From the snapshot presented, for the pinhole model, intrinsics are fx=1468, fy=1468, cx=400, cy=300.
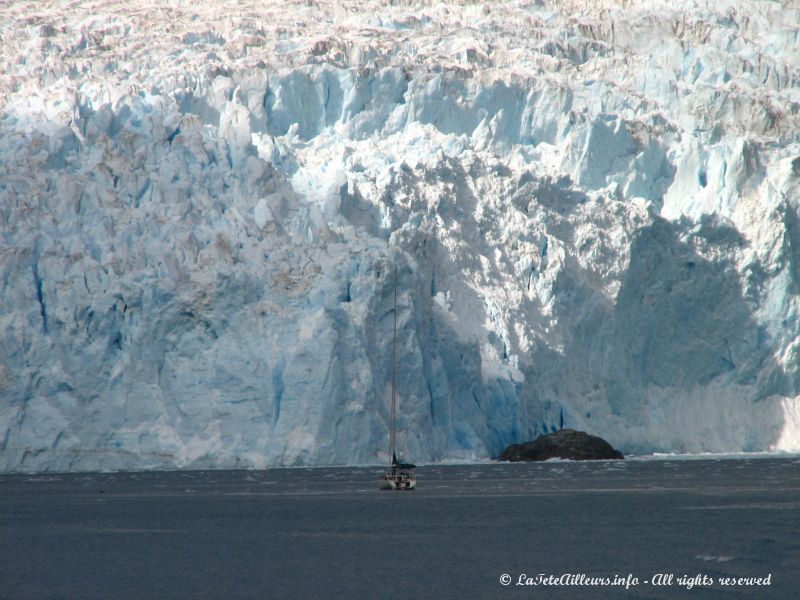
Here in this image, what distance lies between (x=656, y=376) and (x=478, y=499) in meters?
20.4

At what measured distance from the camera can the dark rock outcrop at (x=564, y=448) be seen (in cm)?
5491

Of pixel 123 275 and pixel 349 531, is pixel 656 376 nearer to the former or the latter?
pixel 123 275

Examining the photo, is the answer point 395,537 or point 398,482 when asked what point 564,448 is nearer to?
point 398,482

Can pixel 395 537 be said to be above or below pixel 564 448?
above

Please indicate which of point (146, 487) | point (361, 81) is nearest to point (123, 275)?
point (146, 487)

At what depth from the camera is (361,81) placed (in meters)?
59.1

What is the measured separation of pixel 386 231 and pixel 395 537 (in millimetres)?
25795

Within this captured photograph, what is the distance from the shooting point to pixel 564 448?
2222 inches

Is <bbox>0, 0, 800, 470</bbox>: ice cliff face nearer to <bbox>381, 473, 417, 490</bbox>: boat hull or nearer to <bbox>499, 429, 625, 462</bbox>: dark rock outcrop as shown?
<bbox>499, 429, 625, 462</bbox>: dark rock outcrop

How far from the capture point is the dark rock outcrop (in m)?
54.9

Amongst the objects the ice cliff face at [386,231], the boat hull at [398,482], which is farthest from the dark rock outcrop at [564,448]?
the boat hull at [398,482]

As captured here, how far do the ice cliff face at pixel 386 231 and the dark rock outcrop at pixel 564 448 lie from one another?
26.8 inches

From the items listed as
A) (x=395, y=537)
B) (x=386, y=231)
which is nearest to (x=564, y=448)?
(x=386, y=231)

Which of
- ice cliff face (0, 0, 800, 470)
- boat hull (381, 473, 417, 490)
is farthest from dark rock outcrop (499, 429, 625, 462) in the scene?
boat hull (381, 473, 417, 490)
